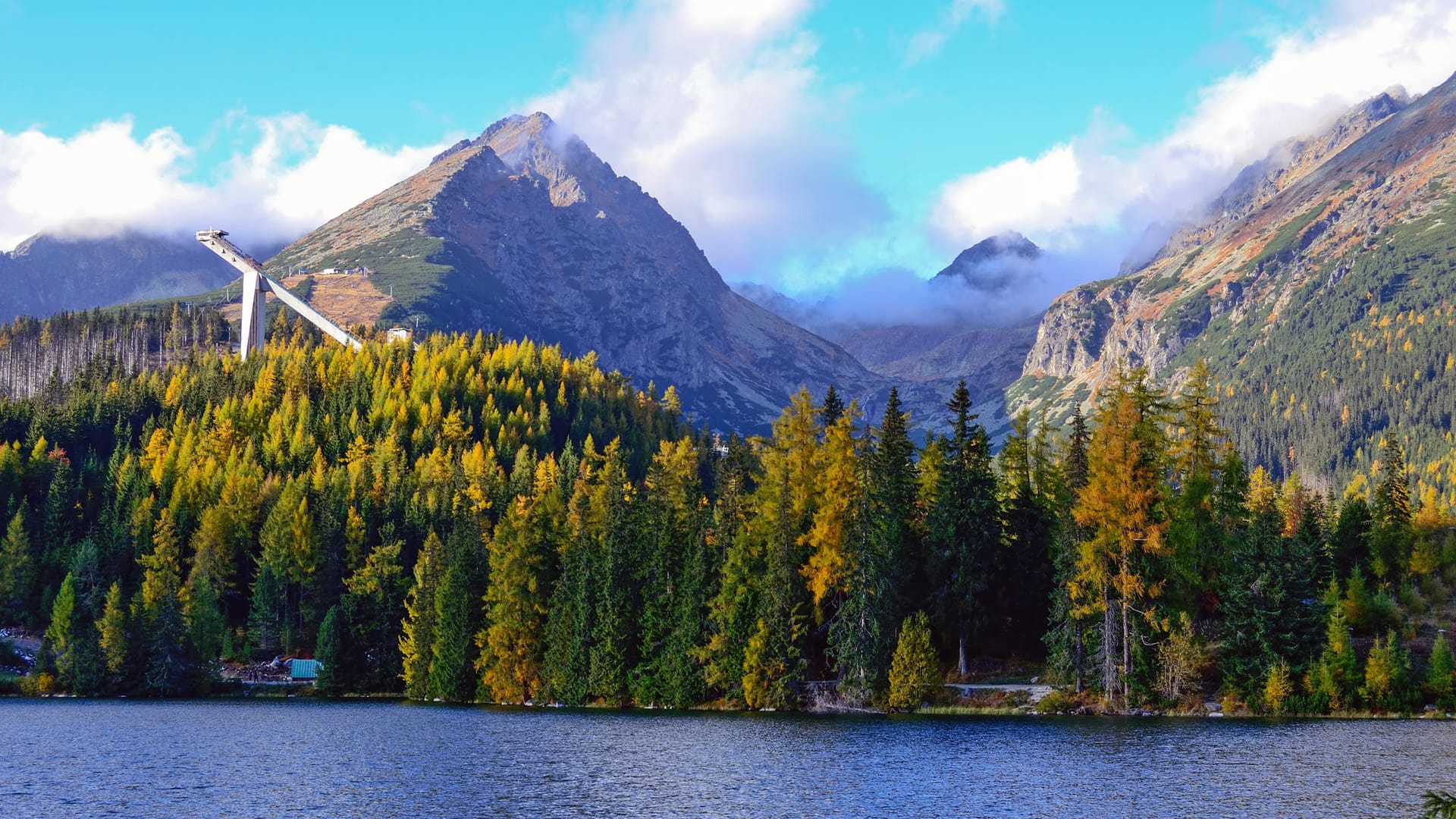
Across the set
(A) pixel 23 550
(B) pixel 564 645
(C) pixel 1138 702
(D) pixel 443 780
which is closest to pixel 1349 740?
(C) pixel 1138 702

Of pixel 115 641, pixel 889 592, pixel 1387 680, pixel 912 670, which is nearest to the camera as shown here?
pixel 1387 680

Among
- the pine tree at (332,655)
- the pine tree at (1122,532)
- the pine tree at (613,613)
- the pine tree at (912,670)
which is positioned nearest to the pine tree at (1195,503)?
the pine tree at (1122,532)

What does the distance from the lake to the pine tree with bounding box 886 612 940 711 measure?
410cm

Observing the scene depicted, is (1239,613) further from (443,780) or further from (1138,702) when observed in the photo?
(443,780)

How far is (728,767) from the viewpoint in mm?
66938

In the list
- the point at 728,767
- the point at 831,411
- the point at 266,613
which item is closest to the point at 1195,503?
the point at 831,411

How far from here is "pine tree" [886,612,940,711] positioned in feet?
310

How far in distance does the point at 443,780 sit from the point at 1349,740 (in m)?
48.8

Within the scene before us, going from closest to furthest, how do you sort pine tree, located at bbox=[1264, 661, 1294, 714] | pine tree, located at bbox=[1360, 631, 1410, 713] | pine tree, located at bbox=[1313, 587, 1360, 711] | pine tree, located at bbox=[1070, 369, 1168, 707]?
pine tree, located at bbox=[1264, 661, 1294, 714] < pine tree, located at bbox=[1360, 631, 1410, 713] < pine tree, located at bbox=[1313, 587, 1360, 711] < pine tree, located at bbox=[1070, 369, 1168, 707]

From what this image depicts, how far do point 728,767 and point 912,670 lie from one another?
30.5 m

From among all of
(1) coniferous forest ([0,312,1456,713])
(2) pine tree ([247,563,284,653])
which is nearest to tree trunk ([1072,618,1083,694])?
(1) coniferous forest ([0,312,1456,713])

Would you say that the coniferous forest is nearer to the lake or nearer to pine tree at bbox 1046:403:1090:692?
pine tree at bbox 1046:403:1090:692

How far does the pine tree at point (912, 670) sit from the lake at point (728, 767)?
4099 millimetres

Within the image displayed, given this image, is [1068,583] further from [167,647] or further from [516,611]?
[167,647]
